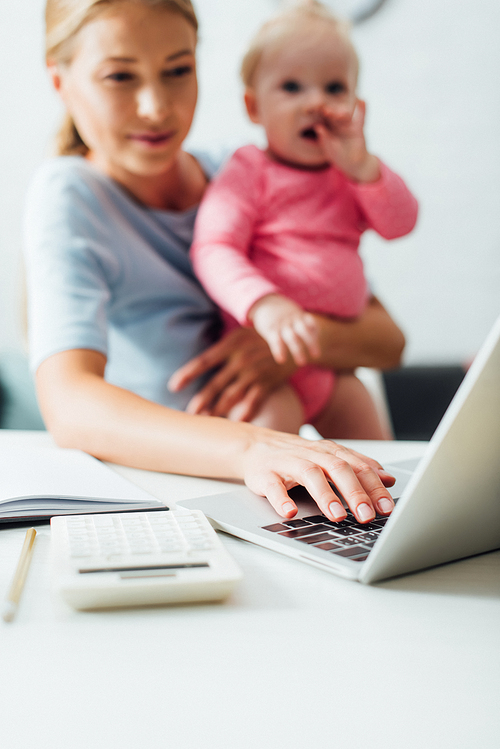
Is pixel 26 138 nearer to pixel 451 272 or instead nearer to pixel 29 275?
pixel 29 275

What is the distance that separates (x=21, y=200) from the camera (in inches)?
75.5

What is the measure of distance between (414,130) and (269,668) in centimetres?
191

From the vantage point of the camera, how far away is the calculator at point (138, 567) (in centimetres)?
34

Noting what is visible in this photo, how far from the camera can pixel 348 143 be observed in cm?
109

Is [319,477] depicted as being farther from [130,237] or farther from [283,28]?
[283,28]

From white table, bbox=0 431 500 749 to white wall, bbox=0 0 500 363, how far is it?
1652mm

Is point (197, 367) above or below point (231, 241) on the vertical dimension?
below

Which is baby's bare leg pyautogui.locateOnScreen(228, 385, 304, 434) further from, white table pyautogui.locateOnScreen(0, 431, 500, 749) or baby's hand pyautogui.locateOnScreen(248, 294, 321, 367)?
white table pyautogui.locateOnScreen(0, 431, 500, 749)

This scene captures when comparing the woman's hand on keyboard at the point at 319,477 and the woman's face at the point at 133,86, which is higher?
the woman's face at the point at 133,86

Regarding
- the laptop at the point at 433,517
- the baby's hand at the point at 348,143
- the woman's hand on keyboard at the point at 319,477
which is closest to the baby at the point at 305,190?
the baby's hand at the point at 348,143

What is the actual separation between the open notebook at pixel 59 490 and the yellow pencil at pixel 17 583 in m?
0.07

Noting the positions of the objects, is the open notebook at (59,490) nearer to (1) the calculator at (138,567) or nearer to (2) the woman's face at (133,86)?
(1) the calculator at (138,567)

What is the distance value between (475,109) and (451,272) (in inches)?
19.0

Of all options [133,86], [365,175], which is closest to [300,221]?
[365,175]
